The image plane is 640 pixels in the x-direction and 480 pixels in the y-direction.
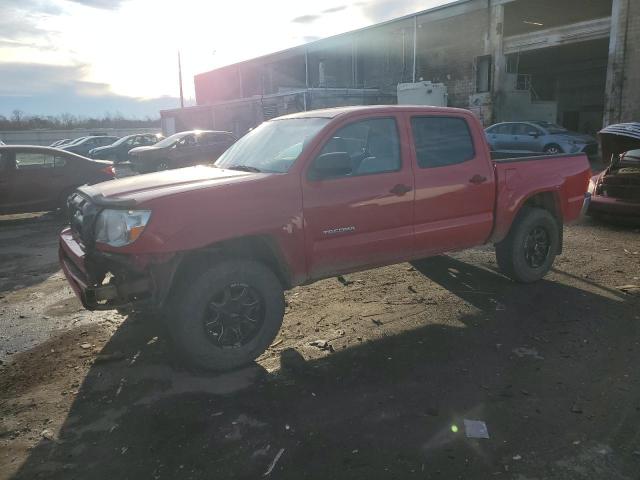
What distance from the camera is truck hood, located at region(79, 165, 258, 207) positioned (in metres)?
3.36

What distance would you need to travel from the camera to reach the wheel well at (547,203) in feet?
17.9

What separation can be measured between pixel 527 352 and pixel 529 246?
1.86 metres

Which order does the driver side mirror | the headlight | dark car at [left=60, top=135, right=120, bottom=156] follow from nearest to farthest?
the headlight, the driver side mirror, dark car at [left=60, top=135, right=120, bottom=156]

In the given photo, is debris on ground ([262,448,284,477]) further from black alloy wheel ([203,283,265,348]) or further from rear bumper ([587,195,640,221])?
rear bumper ([587,195,640,221])

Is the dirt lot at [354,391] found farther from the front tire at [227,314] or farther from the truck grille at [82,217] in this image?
the truck grille at [82,217]

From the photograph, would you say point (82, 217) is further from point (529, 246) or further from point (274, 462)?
point (529, 246)

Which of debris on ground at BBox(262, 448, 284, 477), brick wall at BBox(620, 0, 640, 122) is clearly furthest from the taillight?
brick wall at BBox(620, 0, 640, 122)

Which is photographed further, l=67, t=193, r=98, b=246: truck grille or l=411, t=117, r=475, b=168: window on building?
l=411, t=117, r=475, b=168: window on building

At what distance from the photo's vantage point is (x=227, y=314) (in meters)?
3.56

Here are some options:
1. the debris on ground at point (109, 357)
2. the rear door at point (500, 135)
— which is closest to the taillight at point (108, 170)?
the debris on ground at point (109, 357)

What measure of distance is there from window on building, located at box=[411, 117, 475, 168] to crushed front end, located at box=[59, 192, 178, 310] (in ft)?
7.85

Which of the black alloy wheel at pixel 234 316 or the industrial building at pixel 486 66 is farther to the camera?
the industrial building at pixel 486 66

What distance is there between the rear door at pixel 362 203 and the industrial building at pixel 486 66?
64.2ft

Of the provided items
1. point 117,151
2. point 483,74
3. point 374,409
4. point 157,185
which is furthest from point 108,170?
point 483,74
